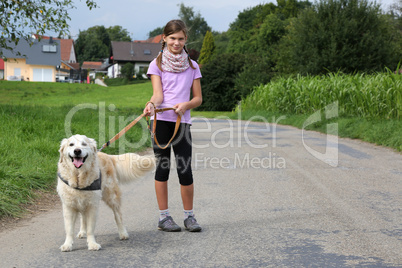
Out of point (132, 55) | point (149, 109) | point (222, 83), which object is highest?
point (132, 55)

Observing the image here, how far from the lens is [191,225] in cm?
473

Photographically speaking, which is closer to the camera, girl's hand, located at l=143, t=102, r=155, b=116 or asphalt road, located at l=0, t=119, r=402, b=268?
asphalt road, located at l=0, t=119, r=402, b=268

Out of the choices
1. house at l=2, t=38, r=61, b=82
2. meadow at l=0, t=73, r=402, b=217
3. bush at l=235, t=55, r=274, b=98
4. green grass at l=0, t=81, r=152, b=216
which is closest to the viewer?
green grass at l=0, t=81, r=152, b=216

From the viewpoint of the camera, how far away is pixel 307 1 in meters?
78.3

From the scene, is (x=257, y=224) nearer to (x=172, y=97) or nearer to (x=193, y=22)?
(x=172, y=97)

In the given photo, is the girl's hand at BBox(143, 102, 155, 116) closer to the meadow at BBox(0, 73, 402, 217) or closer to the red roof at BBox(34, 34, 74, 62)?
the meadow at BBox(0, 73, 402, 217)

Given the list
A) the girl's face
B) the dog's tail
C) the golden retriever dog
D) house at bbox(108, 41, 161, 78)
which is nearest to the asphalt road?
the golden retriever dog

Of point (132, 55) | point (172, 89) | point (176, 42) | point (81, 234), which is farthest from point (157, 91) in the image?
point (132, 55)

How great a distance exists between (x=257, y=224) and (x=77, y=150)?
2.05m

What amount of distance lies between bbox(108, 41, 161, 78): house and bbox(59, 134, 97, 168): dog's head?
94.0 meters

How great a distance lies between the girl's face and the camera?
4.70 metres

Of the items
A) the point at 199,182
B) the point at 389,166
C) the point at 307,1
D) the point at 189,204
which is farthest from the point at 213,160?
the point at 307,1

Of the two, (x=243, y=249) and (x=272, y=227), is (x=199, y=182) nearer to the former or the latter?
(x=272, y=227)

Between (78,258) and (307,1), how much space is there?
8030 cm
